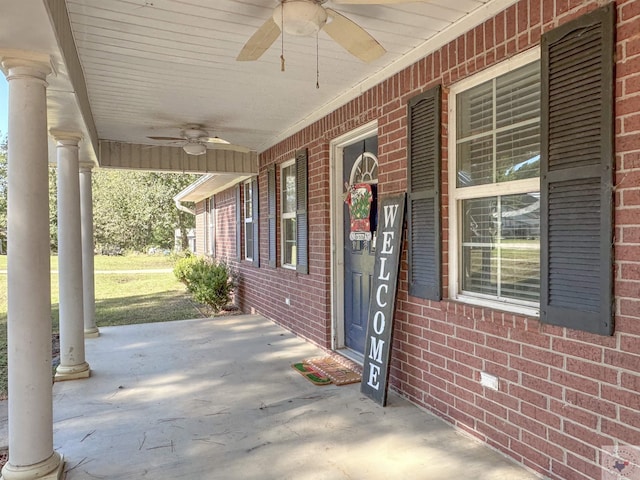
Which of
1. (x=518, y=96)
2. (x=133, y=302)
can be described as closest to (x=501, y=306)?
(x=518, y=96)

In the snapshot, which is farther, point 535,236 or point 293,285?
point 293,285

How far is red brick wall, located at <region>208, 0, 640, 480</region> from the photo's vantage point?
195 cm

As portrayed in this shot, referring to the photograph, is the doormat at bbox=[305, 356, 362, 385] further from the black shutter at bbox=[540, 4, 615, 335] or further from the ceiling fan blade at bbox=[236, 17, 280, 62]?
the ceiling fan blade at bbox=[236, 17, 280, 62]

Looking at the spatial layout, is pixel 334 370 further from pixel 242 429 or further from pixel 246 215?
pixel 246 215

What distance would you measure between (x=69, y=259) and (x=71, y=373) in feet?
3.53

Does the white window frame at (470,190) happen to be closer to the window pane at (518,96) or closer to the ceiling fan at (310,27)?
the window pane at (518,96)

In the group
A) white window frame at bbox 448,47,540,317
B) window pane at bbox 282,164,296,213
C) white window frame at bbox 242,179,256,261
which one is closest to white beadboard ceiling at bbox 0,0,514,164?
white window frame at bbox 448,47,540,317

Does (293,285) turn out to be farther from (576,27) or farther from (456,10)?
(576,27)

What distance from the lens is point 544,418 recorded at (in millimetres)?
2355

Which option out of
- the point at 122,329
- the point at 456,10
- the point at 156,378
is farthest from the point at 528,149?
the point at 122,329

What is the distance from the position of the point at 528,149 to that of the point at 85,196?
4999mm

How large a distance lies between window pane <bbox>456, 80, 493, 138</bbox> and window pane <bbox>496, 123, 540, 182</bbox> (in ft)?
0.56

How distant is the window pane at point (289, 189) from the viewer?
601 cm

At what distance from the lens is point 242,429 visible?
9.95 ft
